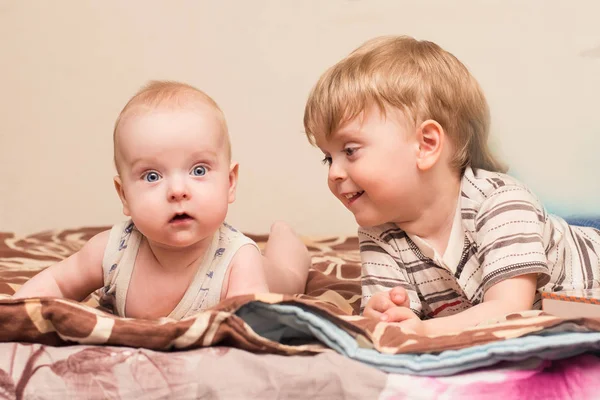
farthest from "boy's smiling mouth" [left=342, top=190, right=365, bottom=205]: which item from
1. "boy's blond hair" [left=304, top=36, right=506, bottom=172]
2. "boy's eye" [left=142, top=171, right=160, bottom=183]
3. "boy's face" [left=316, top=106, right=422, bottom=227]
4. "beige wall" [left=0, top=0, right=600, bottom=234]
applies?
"beige wall" [left=0, top=0, right=600, bottom=234]

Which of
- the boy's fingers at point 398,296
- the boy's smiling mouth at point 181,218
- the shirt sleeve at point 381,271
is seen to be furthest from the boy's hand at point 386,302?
the boy's smiling mouth at point 181,218

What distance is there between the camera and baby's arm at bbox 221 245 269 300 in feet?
4.19

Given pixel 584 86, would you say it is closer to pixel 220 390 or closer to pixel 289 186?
pixel 289 186

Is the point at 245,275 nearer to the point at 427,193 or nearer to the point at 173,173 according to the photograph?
the point at 173,173

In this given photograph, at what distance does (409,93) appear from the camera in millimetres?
1354

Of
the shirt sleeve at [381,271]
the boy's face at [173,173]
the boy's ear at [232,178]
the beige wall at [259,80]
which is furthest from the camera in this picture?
the beige wall at [259,80]

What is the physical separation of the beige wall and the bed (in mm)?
1676

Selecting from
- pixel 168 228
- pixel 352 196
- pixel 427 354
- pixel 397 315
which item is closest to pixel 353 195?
pixel 352 196

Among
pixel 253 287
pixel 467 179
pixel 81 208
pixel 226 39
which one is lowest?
pixel 81 208

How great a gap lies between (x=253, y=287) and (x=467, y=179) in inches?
18.0

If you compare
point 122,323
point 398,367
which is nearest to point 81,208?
point 122,323

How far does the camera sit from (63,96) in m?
2.86

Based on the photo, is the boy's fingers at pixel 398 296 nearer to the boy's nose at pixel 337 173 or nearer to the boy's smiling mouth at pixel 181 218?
the boy's nose at pixel 337 173

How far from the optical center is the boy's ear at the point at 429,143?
1358 millimetres
